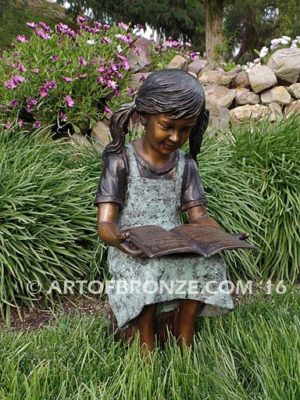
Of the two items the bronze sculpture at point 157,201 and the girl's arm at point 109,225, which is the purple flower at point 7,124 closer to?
the bronze sculpture at point 157,201

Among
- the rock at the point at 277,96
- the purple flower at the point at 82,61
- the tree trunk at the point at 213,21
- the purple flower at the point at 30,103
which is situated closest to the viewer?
the purple flower at the point at 30,103

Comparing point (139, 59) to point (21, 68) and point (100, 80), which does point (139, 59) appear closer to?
point (100, 80)

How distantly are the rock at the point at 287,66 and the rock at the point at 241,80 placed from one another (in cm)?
34

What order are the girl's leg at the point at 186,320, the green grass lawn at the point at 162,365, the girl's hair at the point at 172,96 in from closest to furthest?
the green grass lawn at the point at 162,365, the girl's hair at the point at 172,96, the girl's leg at the point at 186,320

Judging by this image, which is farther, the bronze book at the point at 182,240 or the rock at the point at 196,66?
the rock at the point at 196,66

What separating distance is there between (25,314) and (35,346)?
0.95 meters

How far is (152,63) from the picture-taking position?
6.30m

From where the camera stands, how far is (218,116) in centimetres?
548

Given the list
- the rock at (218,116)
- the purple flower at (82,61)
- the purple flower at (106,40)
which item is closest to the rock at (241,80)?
the rock at (218,116)

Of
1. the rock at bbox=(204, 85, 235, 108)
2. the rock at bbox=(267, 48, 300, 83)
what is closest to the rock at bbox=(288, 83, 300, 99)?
the rock at bbox=(267, 48, 300, 83)

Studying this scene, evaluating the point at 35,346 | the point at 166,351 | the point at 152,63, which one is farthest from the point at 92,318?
the point at 152,63

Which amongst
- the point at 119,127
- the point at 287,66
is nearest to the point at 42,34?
the point at 287,66

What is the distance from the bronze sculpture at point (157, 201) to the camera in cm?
201

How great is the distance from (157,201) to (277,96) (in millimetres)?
4312
